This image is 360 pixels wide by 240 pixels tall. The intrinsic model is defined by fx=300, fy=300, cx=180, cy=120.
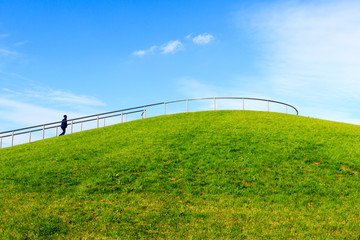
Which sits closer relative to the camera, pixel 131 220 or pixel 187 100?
pixel 131 220

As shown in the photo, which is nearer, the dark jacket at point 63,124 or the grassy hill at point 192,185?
the grassy hill at point 192,185

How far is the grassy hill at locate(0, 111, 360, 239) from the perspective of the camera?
361 inches

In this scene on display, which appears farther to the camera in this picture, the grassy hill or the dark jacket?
the dark jacket

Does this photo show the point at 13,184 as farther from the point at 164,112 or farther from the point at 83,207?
the point at 164,112

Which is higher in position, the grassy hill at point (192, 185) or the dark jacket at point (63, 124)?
the dark jacket at point (63, 124)

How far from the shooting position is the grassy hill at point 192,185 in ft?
30.1

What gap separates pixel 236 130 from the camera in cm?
1964

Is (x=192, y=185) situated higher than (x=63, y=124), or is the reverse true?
(x=63, y=124)

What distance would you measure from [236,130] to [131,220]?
37.9 feet

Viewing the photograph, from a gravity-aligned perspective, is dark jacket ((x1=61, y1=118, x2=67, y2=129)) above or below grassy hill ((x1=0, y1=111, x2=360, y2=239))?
above

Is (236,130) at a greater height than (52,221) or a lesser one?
greater

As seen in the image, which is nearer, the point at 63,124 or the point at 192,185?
the point at 192,185

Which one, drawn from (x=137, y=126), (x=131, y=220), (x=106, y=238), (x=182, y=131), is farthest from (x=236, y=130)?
(x=106, y=238)

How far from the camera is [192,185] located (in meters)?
12.6
